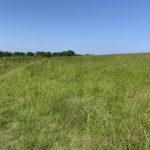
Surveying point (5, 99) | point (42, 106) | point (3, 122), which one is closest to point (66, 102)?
point (42, 106)

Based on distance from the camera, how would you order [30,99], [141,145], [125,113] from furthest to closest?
[30,99]
[125,113]
[141,145]

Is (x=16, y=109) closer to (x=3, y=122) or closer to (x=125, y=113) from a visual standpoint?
(x=3, y=122)

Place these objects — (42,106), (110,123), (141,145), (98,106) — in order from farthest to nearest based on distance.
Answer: (42,106) < (98,106) < (110,123) < (141,145)

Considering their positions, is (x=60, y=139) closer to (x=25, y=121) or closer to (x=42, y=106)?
(x=25, y=121)

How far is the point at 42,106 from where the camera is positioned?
26.0ft

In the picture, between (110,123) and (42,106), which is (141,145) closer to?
(110,123)

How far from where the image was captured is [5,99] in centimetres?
952

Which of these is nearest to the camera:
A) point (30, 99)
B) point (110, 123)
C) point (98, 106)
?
point (110, 123)

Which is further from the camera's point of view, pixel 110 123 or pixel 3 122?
pixel 3 122

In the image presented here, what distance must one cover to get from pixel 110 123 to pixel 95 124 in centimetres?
31

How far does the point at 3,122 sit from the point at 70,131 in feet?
6.23

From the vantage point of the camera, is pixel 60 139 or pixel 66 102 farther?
pixel 66 102

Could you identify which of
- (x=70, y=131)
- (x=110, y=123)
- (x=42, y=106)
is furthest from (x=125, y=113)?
(x=42, y=106)

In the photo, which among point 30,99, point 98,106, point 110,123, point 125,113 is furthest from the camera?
point 30,99
